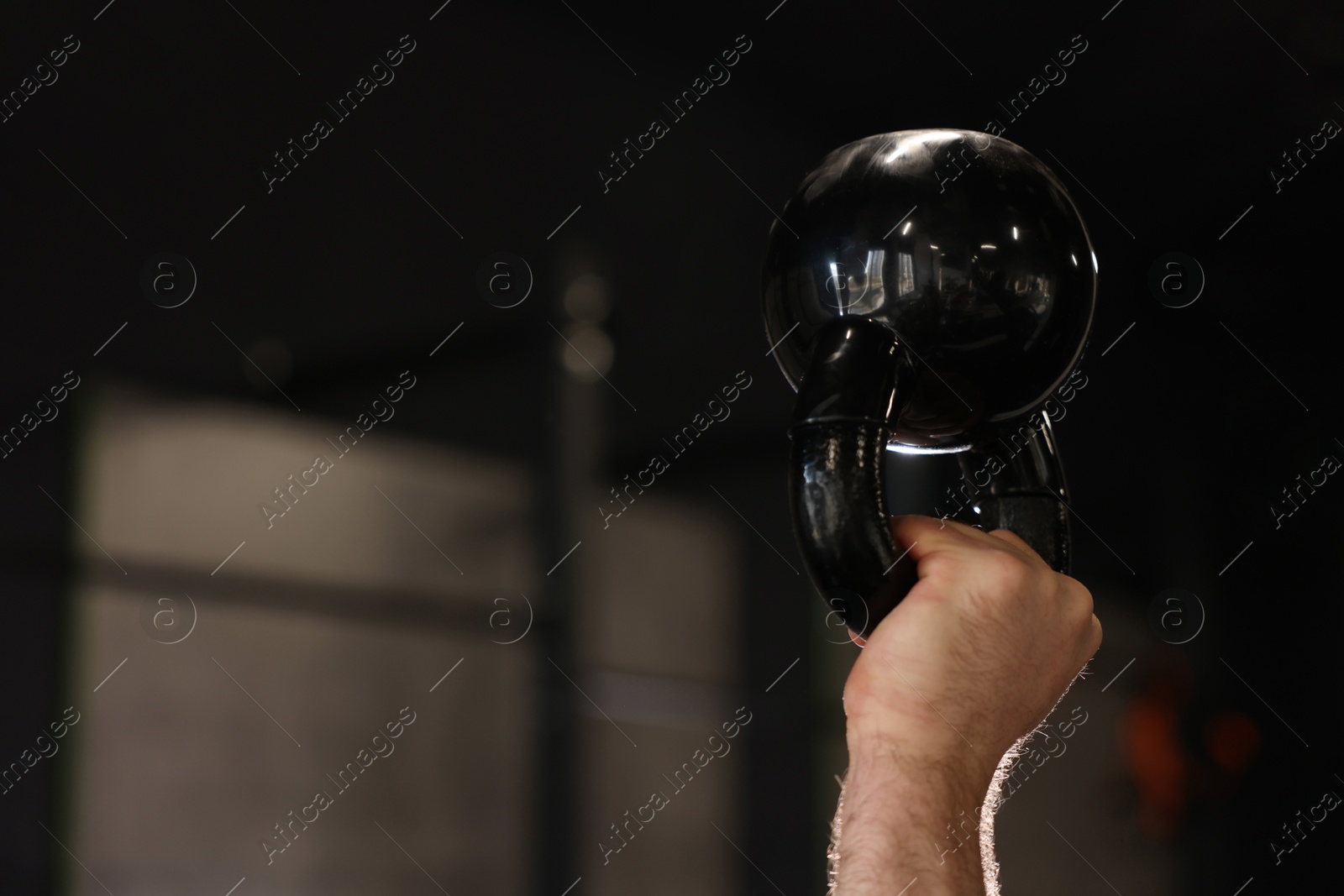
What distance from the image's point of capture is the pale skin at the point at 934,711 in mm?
496

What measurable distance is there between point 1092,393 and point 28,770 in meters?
2.70

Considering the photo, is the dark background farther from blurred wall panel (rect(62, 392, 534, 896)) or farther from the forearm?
the forearm

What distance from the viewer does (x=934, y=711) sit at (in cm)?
50

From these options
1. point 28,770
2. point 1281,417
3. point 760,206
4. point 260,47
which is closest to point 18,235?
point 260,47

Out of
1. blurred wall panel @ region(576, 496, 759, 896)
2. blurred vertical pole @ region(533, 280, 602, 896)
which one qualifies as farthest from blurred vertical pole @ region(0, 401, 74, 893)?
blurred wall panel @ region(576, 496, 759, 896)

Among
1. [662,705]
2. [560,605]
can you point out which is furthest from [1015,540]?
[662,705]

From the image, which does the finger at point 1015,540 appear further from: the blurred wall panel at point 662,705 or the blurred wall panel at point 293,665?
the blurred wall panel at point 662,705

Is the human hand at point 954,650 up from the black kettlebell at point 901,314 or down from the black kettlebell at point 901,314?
down

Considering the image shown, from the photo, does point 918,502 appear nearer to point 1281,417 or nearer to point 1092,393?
point 1092,393

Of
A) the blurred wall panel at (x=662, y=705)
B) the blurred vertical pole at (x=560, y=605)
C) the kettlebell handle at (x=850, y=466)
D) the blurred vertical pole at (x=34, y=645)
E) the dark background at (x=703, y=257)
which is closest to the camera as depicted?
the kettlebell handle at (x=850, y=466)

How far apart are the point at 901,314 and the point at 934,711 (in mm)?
169

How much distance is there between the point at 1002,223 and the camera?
0.50 m

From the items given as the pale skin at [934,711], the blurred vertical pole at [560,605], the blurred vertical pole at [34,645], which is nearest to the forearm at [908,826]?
the pale skin at [934,711]

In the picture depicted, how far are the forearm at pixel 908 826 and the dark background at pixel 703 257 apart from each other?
3.89 feet
